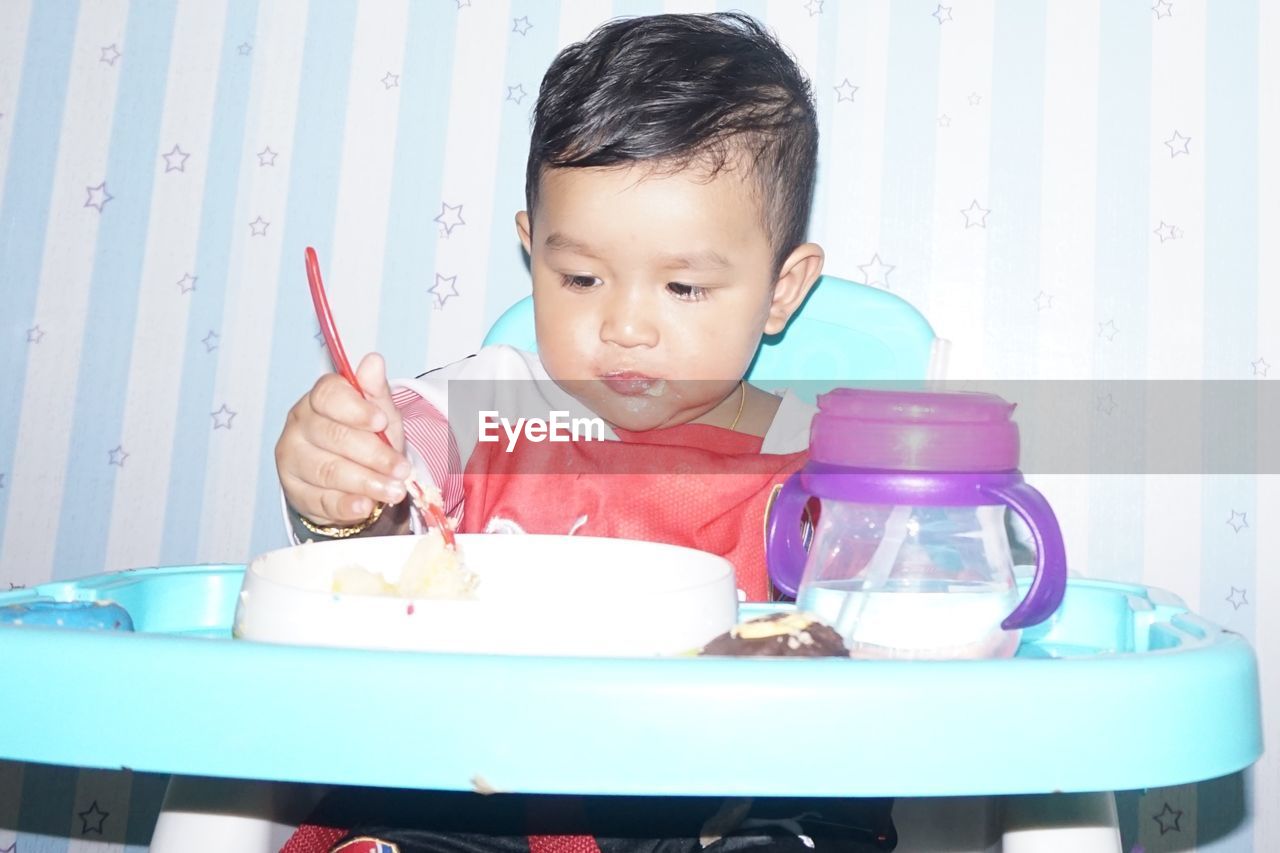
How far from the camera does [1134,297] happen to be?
3.75 ft

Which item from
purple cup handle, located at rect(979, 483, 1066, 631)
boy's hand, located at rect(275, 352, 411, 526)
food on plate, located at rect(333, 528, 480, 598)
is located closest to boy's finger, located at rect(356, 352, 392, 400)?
boy's hand, located at rect(275, 352, 411, 526)

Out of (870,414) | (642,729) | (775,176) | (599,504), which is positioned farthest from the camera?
(775,176)

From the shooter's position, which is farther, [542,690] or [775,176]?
[775,176]

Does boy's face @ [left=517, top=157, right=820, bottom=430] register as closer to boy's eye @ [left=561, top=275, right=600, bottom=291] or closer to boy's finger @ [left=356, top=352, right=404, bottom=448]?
boy's eye @ [left=561, top=275, right=600, bottom=291]

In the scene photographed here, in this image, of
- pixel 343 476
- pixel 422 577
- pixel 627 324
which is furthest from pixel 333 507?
pixel 627 324

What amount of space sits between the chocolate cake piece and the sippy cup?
0.13 feet

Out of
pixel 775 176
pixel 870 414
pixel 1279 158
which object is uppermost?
pixel 1279 158

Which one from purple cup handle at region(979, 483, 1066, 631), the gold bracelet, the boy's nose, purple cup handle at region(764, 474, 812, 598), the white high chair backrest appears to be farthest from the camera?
the white high chair backrest

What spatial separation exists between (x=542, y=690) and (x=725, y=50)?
675mm

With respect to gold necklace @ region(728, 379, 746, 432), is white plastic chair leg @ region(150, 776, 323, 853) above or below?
below

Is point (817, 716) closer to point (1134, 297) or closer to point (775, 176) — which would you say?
point (775, 176)

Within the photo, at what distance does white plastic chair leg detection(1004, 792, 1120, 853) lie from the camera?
56cm

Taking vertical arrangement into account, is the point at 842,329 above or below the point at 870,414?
above

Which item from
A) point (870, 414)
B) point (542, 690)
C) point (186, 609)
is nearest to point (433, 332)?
point (186, 609)
